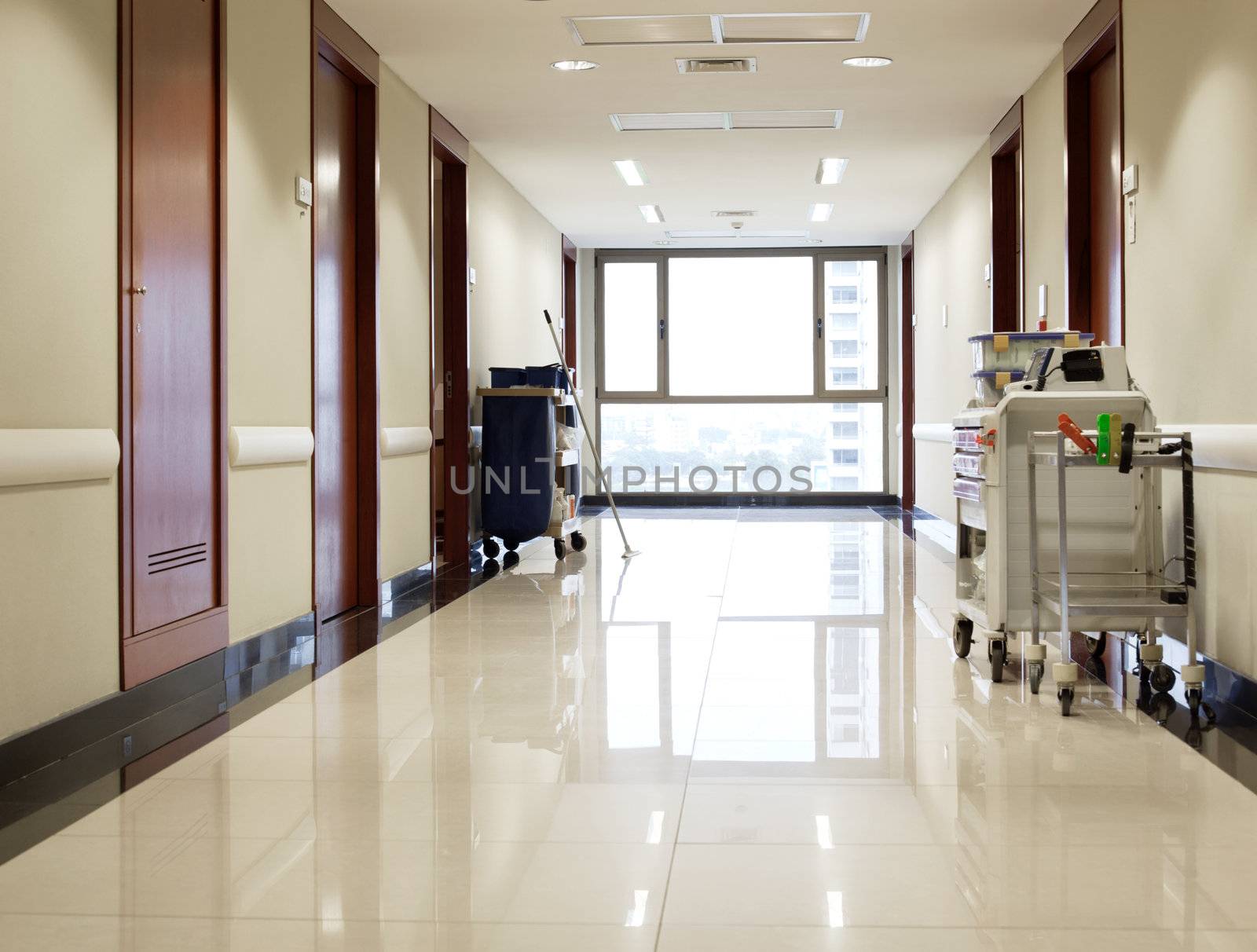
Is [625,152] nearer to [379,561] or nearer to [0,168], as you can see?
[379,561]

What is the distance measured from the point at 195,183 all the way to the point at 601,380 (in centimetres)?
898

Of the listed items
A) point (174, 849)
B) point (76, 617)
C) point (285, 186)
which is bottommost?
point (174, 849)

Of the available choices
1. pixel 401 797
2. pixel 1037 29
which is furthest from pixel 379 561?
pixel 1037 29

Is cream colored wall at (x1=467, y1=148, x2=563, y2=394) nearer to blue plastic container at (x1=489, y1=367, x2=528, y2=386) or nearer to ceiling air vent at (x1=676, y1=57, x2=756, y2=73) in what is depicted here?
blue plastic container at (x1=489, y1=367, x2=528, y2=386)

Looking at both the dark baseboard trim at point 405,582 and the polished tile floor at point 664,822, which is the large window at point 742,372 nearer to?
the dark baseboard trim at point 405,582

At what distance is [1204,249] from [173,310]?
3226mm

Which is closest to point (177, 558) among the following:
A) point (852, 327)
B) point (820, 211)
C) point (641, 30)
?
point (641, 30)

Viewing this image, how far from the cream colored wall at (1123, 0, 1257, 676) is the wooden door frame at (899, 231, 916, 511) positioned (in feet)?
22.8

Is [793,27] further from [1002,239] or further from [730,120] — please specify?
[1002,239]

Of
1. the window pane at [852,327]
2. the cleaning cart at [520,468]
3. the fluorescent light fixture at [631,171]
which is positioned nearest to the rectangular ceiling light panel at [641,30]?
the cleaning cart at [520,468]

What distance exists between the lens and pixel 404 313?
623cm

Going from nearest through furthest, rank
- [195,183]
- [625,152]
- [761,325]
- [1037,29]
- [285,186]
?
1. [195,183]
2. [285,186]
3. [1037,29]
4. [625,152]
5. [761,325]

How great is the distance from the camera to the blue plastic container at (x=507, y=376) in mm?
7605

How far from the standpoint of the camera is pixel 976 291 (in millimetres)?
8016
